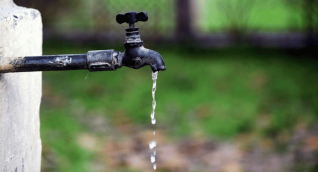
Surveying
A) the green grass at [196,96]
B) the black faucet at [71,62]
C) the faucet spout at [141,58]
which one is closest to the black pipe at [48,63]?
the black faucet at [71,62]

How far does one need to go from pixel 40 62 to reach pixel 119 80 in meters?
3.39

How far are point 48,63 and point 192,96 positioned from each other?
10.1ft

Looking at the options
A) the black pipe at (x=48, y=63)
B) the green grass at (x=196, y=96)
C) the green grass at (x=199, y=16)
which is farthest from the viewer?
the green grass at (x=199, y=16)

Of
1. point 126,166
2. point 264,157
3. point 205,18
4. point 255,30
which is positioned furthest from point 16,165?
point 205,18

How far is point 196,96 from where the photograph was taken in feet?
13.2

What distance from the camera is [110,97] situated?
163 inches

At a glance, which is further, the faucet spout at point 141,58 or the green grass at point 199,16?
the green grass at point 199,16

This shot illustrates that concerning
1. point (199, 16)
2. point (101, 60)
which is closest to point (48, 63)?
point (101, 60)

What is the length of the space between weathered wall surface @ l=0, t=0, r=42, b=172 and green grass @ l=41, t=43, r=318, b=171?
1.78 meters

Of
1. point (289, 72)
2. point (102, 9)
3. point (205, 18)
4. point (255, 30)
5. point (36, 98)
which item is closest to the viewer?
point (36, 98)

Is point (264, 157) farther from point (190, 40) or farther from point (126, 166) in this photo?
point (190, 40)

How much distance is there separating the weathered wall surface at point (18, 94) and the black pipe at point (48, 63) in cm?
3

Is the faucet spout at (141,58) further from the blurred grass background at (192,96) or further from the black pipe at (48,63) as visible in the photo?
the blurred grass background at (192,96)

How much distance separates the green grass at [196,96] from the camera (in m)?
3.58
